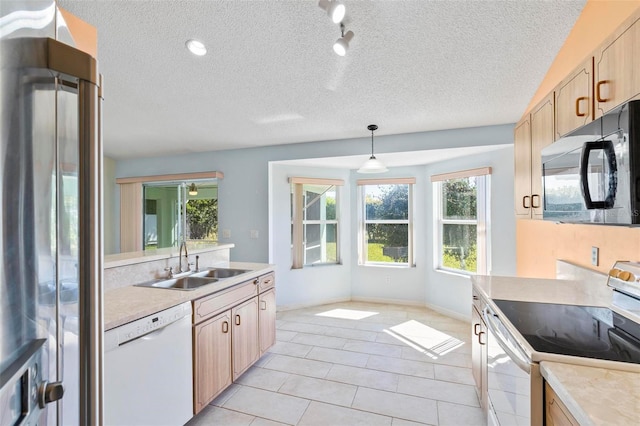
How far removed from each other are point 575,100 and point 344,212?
3.41m

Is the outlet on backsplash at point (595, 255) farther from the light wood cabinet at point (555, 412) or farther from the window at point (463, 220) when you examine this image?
the window at point (463, 220)

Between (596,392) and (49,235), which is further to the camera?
(596,392)

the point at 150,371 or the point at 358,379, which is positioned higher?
the point at 150,371

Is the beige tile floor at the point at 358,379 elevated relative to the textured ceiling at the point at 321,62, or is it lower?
lower

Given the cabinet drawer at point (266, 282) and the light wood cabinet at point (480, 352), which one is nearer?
the light wood cabinet at point (480, 352)

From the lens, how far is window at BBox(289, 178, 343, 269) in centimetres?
443

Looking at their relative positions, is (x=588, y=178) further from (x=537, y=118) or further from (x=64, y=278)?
(x=64, y=278)

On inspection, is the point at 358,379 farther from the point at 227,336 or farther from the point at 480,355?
the point at 227,336

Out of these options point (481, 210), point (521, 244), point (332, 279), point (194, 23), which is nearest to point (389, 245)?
point (332, 279)

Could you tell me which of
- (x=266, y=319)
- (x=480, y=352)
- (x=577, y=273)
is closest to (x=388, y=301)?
(x=266, y=319)

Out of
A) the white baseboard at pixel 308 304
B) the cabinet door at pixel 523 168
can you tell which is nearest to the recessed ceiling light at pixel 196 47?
the cabinet door at pixel 523 168

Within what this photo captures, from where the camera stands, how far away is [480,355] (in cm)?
202

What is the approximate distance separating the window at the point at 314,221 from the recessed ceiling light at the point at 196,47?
2.45 metres

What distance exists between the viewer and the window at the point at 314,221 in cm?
443
